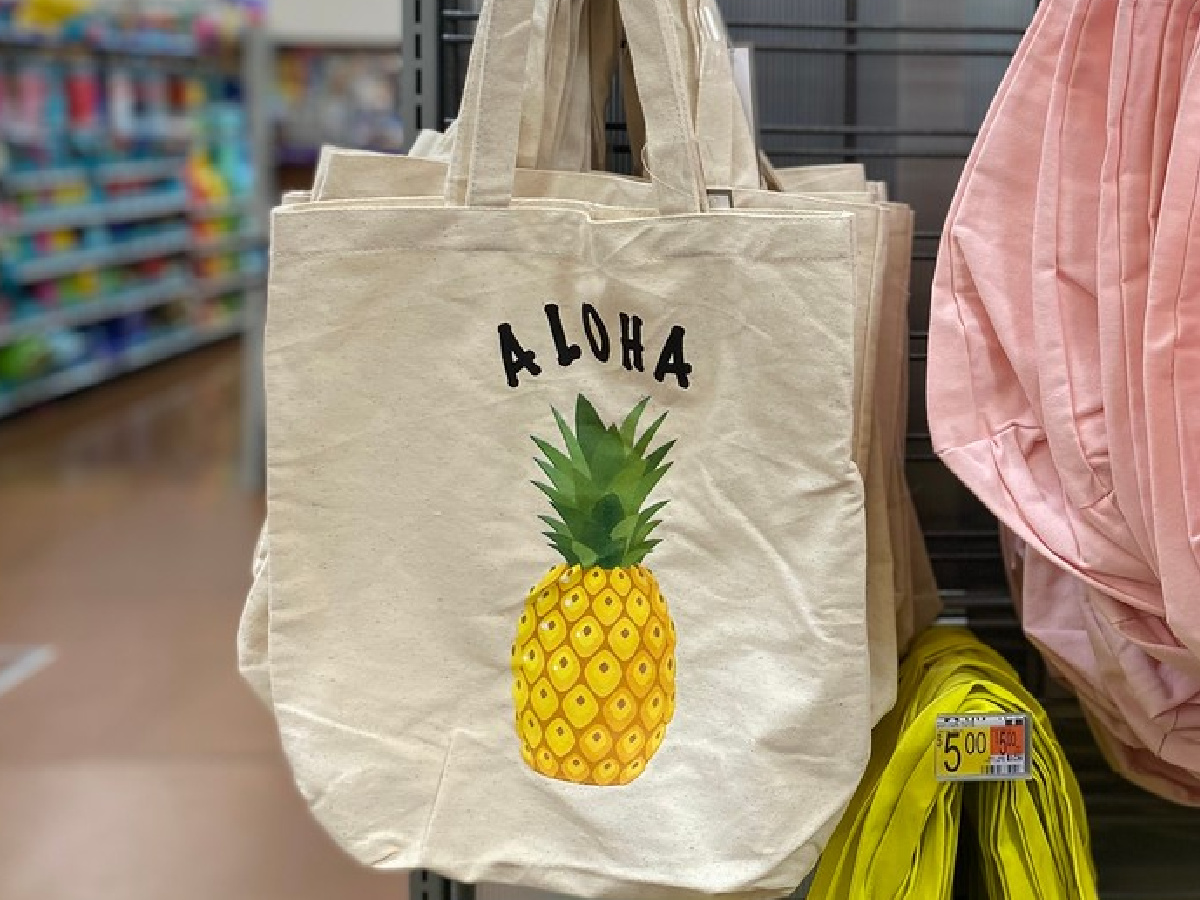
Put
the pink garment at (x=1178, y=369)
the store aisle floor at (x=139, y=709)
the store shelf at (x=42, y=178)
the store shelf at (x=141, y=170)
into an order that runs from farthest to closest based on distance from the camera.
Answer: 1. the store shelf at (x=141, y=170)
2. the store shelf at (x=42, y=178)
3. the store aisle floor at (x=139, y=709)
4. the pink garment at (x=1178, y=369)

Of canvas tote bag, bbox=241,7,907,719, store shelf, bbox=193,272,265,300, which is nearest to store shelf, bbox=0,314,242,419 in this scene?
store shelf, bbox=193,272,265,300

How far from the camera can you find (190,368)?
372 inches

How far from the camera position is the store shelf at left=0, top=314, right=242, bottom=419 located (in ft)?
24.5

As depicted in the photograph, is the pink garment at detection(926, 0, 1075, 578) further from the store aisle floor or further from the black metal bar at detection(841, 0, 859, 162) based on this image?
the store aisle floor

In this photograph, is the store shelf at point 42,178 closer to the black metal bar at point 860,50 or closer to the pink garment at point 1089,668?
the black metal bar at point 860,50

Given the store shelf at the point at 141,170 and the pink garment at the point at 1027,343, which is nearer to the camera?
the pink garment at the point at 1027,343

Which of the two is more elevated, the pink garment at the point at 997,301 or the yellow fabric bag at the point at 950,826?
the pink garment at the point at 997,301

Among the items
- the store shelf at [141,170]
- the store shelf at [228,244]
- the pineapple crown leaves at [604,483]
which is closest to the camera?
the pineapple crown leaves at [604,483]

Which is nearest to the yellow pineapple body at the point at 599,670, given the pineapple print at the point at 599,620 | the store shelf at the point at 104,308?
the pineapple print at the point at 599,620

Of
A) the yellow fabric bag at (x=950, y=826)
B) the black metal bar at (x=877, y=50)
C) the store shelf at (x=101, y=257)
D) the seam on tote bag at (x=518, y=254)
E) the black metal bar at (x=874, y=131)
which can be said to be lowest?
the yellow fabric bag at (x=950, y=826)

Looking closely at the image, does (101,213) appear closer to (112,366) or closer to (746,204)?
(112,366)

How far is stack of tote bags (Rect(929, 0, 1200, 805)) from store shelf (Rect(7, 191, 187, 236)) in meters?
7.02

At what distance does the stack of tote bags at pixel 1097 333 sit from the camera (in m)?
1.01

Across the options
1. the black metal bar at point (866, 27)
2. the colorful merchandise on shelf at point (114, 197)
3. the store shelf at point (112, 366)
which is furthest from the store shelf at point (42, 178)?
the black metal bar at point (866, 27)
